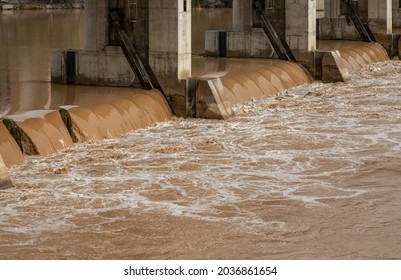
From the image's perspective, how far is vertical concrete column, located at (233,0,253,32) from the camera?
90.2 ft

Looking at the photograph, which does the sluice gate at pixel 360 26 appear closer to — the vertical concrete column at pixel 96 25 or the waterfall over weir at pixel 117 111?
the waterfall over weir at pixel 117 111

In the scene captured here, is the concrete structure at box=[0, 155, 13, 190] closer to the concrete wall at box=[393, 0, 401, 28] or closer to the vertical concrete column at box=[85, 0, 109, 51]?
the vertical concrete column at box=[85, 0, 109, 51]

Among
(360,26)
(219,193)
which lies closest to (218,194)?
(219,193)

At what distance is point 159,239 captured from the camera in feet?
37.5

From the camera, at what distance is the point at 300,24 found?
26781 mm

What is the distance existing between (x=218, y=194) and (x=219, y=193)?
7 centimetres

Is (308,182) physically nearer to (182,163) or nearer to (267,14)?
(182,163)

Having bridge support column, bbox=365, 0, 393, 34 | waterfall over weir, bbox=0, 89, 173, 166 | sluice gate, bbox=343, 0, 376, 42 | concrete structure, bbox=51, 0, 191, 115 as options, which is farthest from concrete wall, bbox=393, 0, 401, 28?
waterfall over weir, bbox=0, 89, 173, 166

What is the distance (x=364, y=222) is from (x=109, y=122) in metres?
6.73

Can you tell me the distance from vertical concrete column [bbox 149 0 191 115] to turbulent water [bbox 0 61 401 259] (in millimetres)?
941

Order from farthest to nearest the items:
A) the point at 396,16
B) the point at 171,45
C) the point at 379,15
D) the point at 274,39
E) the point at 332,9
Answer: the point at 396,16 < the point at 332,9 < the point at 379,15 < the point at 274,39 < the point at 171,45

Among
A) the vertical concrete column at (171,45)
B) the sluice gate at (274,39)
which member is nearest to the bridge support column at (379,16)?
the sluice gate at (274,39)

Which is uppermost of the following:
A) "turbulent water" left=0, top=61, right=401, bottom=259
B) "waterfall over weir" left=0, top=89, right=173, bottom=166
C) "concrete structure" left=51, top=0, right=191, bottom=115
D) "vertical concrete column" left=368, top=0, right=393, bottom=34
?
"vertical concrete column" left=368, top=0, right=393, bottom=34

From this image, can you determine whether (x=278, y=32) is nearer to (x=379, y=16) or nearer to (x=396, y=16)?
(x=379, y=16)
